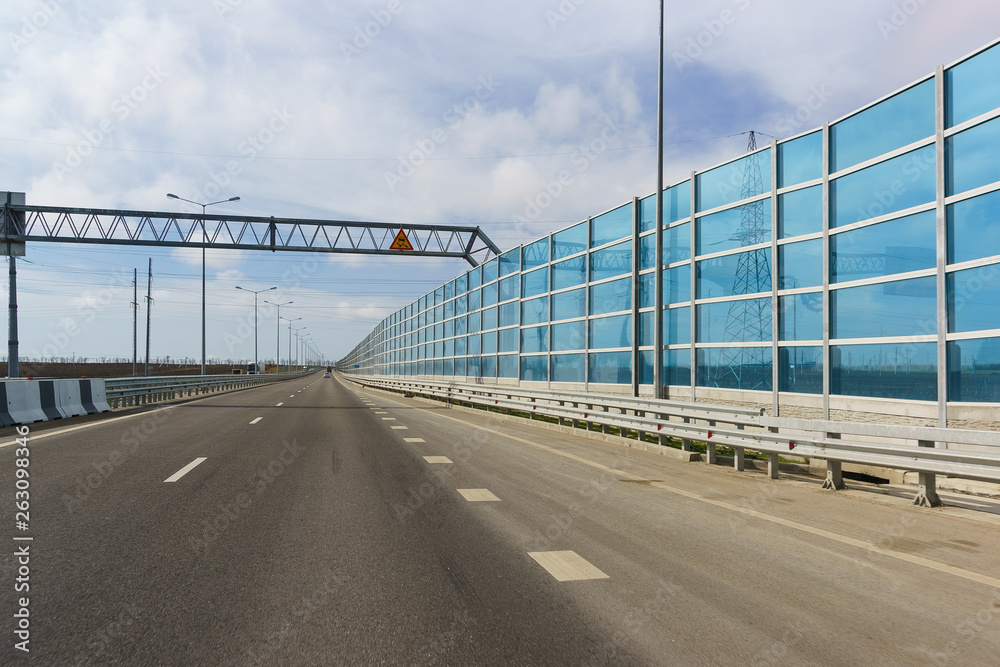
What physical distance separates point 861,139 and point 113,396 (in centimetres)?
2251

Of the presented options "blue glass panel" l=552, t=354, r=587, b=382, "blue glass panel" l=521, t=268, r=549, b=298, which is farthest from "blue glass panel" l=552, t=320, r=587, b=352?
"blue glass panel" l=521, t=268, r=549, b=298

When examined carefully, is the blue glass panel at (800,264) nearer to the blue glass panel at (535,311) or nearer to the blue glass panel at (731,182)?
the blue glass panel at (731,182)

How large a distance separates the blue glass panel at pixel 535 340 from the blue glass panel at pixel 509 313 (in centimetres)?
94

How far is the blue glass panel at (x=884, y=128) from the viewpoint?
30.9 feet

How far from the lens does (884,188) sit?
991 cm

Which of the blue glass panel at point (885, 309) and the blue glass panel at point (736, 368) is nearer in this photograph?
the blue glass panel at point (885, 309)

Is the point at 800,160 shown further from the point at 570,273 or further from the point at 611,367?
the point at 570,273

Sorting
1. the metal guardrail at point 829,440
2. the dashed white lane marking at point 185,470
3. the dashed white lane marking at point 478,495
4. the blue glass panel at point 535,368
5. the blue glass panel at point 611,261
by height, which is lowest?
the dashed white lane marking at point 478,495

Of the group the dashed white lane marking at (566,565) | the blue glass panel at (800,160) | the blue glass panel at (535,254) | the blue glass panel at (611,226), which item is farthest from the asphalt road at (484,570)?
the blue glass panel at (535,254)

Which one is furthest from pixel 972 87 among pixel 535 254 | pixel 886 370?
pixel 535 254

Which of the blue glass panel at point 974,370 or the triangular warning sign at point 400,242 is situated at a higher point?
the triangular warning sign at point 400,242

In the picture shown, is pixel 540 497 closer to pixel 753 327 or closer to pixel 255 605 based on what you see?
pixel 255 605

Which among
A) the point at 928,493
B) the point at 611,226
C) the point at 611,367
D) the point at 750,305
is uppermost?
the point at 611,226

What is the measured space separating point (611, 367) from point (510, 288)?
8511 millimetres
